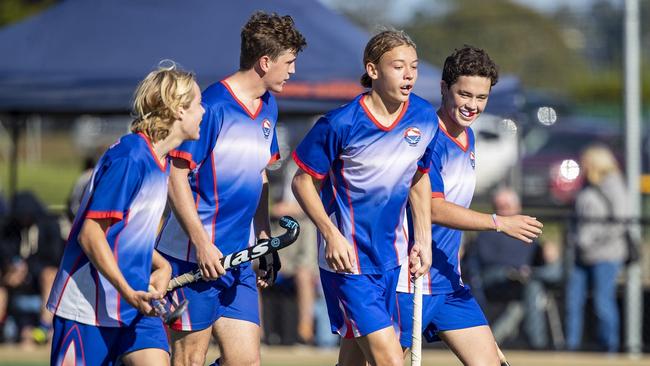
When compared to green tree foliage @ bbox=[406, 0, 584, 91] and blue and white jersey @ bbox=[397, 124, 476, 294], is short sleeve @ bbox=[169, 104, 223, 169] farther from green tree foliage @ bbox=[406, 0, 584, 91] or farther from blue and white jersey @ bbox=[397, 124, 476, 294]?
green tree foliage @ bbox=[406, 0, 584, 91]

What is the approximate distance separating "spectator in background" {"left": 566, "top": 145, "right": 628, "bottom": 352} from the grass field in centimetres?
24

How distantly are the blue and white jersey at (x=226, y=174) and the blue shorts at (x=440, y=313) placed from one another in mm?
926

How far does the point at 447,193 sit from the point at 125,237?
6.42ft

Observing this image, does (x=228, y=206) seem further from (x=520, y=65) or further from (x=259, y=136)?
(x=520, y=65)

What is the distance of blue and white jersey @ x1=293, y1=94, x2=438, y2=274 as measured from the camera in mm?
6078

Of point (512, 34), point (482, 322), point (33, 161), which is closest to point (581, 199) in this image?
point (482, 322)

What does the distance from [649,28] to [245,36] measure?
23.1m

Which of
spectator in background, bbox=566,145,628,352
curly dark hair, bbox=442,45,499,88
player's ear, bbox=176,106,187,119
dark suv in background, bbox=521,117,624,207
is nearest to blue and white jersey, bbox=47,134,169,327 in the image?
player's ear, bbox=176,106,187,119

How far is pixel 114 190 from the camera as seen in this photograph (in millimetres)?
5102

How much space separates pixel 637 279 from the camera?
12234 mm

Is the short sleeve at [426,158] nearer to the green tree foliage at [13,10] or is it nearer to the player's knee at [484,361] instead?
the player's knee at [484,361]

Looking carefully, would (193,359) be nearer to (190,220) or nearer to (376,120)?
(190,220)

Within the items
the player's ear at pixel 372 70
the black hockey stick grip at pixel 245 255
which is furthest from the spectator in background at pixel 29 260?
the player's ear at pixel 372 70

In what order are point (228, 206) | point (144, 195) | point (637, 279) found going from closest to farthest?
point (144, 195) < point (228, 206) < point (637, 279)
